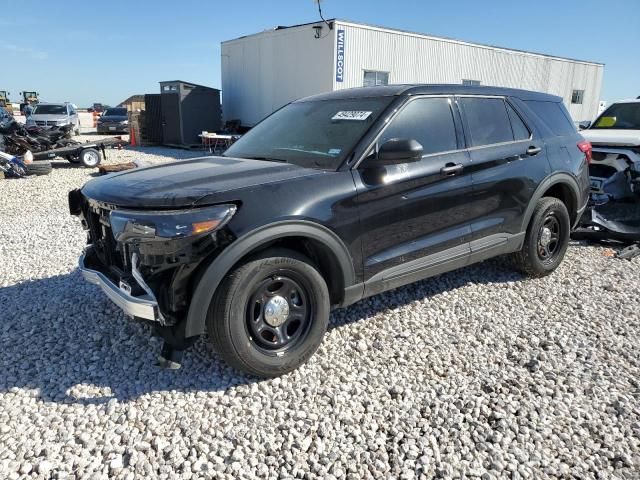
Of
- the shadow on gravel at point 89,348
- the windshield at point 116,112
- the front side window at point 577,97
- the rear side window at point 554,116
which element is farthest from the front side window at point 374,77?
the windshield at point 116,112

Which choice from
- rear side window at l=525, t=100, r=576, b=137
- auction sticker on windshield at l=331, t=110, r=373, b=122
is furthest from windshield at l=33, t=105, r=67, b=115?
rear side window at l=525, t=100, r=576, b=137

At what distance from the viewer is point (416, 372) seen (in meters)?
3.16

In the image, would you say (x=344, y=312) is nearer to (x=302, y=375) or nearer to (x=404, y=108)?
(x=302, y=375)

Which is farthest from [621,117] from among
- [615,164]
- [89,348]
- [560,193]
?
[89,348]

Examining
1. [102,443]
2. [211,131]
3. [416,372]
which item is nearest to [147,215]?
[102,443]

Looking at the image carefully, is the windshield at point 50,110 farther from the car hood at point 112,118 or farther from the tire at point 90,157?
the tire at point 90,157

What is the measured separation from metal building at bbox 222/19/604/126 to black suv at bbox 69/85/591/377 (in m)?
13.0

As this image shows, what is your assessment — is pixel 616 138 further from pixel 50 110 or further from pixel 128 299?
pixel 50 110

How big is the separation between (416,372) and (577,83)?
1072 inches

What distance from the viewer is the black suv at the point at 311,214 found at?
268 centimetres

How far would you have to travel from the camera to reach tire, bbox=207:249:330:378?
2.78 m

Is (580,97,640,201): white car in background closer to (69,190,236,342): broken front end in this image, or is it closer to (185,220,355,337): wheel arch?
(185,220,355,337): wheel arch

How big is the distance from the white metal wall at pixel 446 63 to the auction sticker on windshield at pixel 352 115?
44.2 feet

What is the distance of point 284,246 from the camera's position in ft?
9.98
